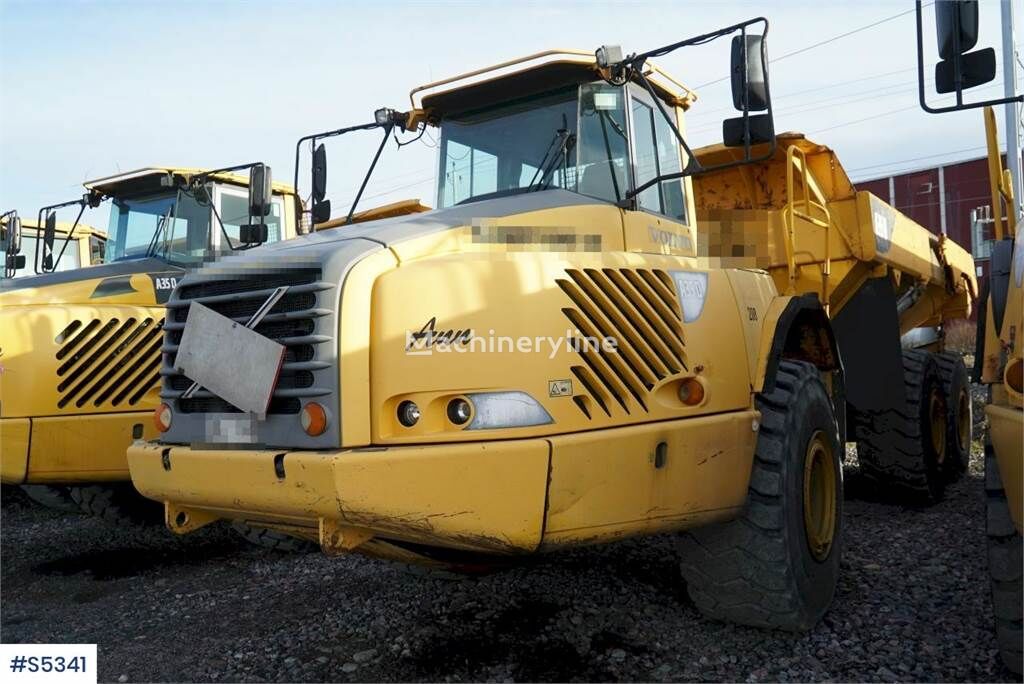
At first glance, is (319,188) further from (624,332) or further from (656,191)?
(624,332)

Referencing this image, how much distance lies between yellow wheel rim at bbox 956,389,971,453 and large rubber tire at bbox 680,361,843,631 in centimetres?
388

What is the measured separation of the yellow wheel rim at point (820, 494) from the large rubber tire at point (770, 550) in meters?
0.07

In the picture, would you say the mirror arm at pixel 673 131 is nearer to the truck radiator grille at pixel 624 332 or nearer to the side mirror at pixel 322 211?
the truck radiator grille at pixel 624 332

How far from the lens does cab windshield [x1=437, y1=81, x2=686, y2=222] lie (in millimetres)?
3969

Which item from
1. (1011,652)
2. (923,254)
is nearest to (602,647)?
(1011,652)

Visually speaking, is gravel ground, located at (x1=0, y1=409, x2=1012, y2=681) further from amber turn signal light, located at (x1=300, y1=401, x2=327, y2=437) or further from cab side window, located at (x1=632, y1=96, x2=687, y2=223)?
cab side window, located at (x1=632, y1=96, x2=687, y2=223)

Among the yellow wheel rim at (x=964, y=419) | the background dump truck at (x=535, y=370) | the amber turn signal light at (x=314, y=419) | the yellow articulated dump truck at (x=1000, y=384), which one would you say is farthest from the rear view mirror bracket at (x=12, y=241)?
the yellow wheel rim at (x=964, y=419)

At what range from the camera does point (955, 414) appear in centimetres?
696

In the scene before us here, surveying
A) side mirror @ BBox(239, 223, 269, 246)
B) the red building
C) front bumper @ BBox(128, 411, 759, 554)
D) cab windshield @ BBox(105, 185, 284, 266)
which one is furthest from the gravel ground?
the red building

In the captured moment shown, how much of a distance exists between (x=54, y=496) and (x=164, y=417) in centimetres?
324

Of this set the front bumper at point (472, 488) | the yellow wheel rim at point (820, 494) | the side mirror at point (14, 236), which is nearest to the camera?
the front bumper at point (472, 488)

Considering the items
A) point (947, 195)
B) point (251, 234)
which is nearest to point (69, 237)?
point (251, 234)

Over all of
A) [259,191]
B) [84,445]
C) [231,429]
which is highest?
[259,191]

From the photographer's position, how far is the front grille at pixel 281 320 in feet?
10.1
